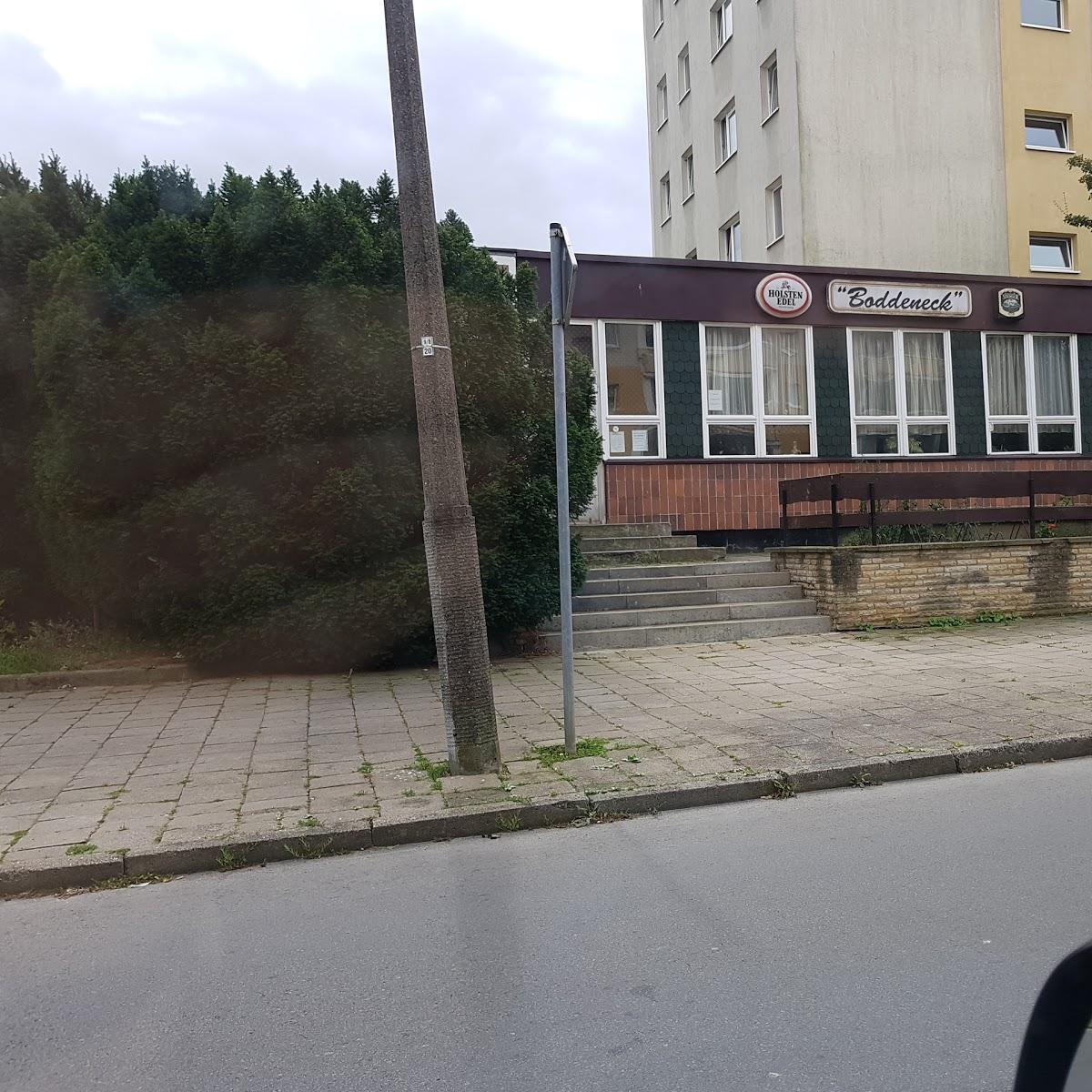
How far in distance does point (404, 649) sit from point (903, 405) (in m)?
10.4

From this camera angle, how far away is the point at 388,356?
915 centimetres

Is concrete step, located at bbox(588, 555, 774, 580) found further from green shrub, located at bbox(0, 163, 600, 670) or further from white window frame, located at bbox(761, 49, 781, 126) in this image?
white window frame, located at bbox(761, 49, 781, 126)

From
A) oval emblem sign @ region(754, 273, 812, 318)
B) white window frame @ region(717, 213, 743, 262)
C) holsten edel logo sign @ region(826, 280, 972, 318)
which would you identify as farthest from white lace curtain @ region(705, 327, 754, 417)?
white window frame @ region(717, 213, 743, 262)

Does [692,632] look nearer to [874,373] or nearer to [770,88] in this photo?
[874,373]

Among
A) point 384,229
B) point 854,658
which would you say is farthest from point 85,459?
point 854,658

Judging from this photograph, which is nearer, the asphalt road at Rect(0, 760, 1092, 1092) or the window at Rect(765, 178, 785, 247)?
the asphalt road at Rect(0, 760, 1092, 1092)

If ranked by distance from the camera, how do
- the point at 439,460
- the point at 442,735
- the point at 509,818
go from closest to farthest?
the point at 509,818 → the point at 439,460 → the point at 442,735

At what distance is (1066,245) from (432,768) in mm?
22763

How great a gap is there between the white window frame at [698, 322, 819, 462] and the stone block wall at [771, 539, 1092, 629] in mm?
3057

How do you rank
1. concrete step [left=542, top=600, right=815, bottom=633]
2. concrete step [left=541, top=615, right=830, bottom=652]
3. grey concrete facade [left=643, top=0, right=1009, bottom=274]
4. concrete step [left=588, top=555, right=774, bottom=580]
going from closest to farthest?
1. concrete step [left=541, top=615, right=830, bottom=652]
2. concrete step [left=542, top=600, right=815, bottom=633]
3. concrete step [left=588, top=555, right=774, bottom=580]
4. grey concrete facade [left=643, top=0, right=1009, bottom=274]

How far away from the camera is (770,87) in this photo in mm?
23109

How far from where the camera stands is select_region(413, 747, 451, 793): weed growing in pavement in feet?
19.5

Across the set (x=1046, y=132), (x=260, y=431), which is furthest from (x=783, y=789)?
(x=1046, y=132)

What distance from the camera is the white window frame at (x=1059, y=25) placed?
22828 millimetres
